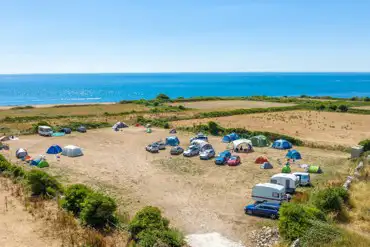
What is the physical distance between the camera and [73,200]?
22312 mm

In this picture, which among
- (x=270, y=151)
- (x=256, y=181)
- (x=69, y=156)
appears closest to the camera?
(x=256, y=181)

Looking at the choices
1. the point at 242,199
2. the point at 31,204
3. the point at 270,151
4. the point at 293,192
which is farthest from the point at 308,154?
the point at 31,204

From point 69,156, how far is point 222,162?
16.8 metres

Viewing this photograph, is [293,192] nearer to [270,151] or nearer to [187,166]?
[187,166]

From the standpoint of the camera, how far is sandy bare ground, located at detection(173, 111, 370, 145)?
49.7 meters

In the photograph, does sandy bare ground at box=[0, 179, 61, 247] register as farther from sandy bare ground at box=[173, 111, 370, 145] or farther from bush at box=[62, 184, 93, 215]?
sandy bare ground at box=[173, 111, 370, 145]

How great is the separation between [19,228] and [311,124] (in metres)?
49.4

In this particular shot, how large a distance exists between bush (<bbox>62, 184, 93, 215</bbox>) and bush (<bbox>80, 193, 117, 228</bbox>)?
61.5 inches

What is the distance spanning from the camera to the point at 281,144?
4331 centimetres

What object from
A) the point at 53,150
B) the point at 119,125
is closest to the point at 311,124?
the point at 119,125

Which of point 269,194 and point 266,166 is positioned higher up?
point 269,194

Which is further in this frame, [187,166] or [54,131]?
[54,131]

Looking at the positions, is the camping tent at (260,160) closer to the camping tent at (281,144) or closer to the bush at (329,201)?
the camping tent at (281,144)

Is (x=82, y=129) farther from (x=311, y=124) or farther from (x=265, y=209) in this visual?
(x=265, y=209)
